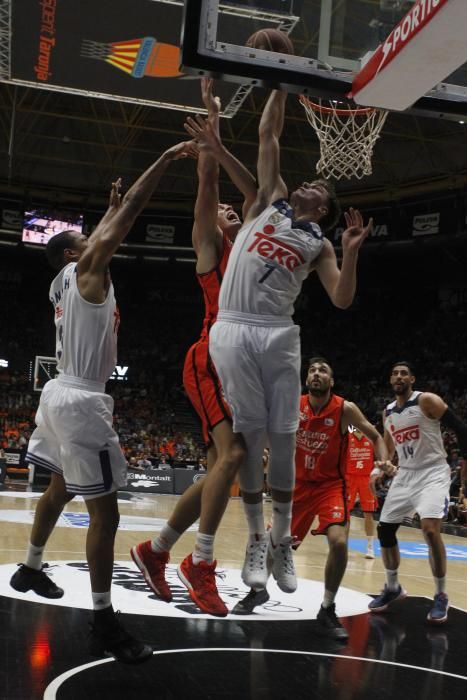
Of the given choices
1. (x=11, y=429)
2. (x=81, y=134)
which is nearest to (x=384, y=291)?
(x=81, y=134)

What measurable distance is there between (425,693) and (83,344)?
277 centimetres

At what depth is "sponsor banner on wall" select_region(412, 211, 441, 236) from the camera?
2512cm

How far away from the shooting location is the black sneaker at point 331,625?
19.0 ft

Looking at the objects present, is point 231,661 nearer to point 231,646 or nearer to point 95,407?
point 231,646

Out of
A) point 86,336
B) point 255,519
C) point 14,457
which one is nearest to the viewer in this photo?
point 255,519

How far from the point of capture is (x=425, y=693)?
4.61 meters

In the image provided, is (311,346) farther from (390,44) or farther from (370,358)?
(390,44)

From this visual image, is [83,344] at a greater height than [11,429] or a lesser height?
greater

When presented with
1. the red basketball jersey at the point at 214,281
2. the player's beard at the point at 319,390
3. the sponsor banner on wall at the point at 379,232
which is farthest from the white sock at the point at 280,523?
the sponsor banner on wall at the point at 379,232

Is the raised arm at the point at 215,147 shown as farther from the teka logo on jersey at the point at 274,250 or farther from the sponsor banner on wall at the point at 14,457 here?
the sponsor banner on wall at the point at 14,457

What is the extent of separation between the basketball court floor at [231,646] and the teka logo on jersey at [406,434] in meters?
1.52

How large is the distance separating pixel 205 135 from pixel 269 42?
30.0 inches

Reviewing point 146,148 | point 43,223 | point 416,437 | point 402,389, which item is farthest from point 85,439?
Answer: point 43,223

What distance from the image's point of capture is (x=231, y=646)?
17.7ft
